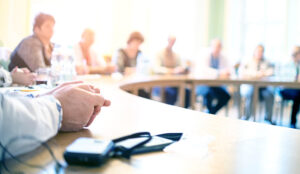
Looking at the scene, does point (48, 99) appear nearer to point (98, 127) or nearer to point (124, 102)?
point (98, 127)

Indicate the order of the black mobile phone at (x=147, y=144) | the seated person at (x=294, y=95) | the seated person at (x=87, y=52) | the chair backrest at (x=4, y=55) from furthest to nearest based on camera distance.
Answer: the seated person at (x=294, y=95) → the seated person at (x=87, y=52) → the chair backrest at (x=4, y=55) → the black mobile phone at (x=147, y=144)

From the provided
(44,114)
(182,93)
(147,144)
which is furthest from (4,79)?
(182,93)

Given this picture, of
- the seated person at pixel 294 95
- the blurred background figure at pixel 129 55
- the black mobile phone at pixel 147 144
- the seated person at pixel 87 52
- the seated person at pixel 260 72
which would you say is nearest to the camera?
the black mobile phone at pixel 147 144

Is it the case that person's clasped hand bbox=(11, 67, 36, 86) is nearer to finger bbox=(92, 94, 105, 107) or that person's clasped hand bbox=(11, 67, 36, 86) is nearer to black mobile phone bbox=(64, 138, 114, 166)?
finger bbox=(92, 94, 105, 107)

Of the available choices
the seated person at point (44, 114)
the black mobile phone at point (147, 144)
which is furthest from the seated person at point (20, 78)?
the black mobile phone at point (147, 144)

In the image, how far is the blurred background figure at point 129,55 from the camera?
3.89m

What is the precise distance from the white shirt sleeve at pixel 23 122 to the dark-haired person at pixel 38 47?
161cm

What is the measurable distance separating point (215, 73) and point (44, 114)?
11.4 feet

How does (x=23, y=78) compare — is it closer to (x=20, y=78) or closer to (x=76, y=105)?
(x=20, y=78)

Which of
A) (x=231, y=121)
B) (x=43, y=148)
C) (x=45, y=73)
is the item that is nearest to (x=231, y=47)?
(x=45, y=73)

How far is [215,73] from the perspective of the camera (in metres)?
4.07

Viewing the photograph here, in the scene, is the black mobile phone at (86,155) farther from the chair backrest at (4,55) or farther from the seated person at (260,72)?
the seated person at (260,72)

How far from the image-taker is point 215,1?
711 cm

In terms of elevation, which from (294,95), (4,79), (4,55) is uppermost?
(4,55)
